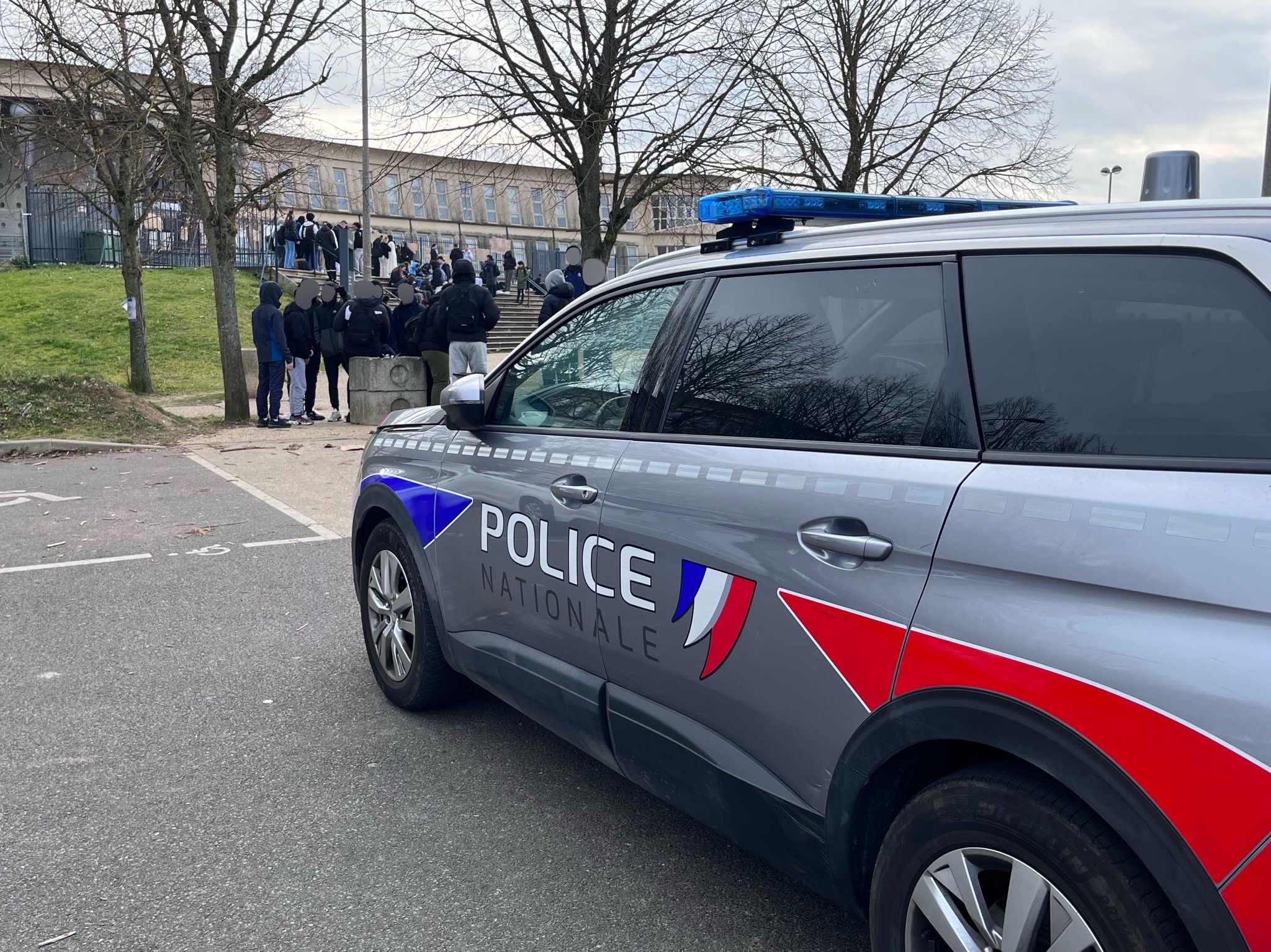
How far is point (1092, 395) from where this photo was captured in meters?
1.92

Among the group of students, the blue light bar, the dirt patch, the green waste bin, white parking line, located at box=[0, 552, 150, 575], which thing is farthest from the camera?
the green waste bin

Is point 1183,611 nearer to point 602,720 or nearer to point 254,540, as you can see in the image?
point 602,720

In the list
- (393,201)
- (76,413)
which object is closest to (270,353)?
(76,413)

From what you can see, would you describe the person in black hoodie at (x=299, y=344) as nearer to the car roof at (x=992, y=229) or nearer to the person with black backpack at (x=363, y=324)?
the person with black backpack at (x=363, y=324)

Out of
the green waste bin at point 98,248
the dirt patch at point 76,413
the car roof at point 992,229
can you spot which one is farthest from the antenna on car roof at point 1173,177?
the green waste bin at point 98,248

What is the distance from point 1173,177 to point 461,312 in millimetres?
11015

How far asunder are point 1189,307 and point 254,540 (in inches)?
265

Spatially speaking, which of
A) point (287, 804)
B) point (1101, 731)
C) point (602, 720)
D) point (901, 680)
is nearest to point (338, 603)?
point (287, 804)

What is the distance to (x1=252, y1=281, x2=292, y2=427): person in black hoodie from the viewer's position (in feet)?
45.8

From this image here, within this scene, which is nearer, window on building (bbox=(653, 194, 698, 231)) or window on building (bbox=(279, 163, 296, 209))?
window on building (bbox=(279, 163, 296, 209))

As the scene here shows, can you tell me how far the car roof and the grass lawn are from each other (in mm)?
17908

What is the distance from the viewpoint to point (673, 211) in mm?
21203

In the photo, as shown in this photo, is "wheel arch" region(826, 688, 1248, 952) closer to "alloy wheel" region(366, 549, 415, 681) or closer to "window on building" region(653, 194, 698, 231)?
"alloy wheel" region(366, 549, 415, 681)

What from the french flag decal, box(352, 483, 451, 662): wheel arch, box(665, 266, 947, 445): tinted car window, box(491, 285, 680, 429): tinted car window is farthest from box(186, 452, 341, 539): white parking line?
the french flag decal
